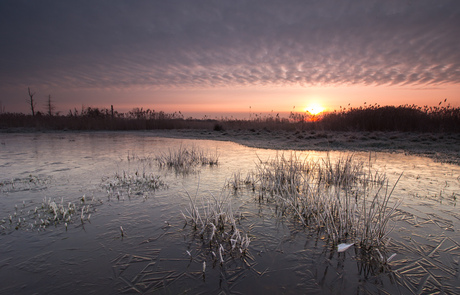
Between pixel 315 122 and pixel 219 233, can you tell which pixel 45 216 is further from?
pixel 315 122

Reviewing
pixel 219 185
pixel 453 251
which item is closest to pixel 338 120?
pixel 219 185

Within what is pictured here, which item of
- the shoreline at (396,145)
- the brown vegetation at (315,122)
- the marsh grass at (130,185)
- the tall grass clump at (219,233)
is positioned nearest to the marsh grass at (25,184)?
the marsh grass at (130,185)

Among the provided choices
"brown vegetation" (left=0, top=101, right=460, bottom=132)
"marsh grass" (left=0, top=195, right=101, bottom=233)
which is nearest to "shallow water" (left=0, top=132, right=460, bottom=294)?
"marsh grass" (left=0, top=195, right=101, bottom=233)

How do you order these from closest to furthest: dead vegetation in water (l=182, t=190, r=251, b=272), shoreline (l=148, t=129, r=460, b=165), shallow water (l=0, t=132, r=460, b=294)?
shallow water (l=0, t=132, r=460, b=294), dead vegetation in water (l=182, t=190, r=251, b=272), shoreline (l=148, t=129, r=460, b=165)

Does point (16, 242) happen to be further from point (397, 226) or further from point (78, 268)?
point (397, 226)

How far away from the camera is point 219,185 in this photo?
6.02 metres

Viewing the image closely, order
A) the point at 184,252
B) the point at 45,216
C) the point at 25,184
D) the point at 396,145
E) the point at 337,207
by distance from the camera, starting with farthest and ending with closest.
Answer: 1. the point at 396,145
2. the point at 25,184
3. the point at 45,216
4. the point at 337,207
5. the point at 184,252

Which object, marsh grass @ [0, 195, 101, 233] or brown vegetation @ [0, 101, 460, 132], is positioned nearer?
marsh grass @ [0, 195, 101, 233]

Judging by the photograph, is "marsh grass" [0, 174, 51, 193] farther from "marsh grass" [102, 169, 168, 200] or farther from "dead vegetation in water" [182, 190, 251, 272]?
"dead vegetation in water" [182, 190, 251, 272]

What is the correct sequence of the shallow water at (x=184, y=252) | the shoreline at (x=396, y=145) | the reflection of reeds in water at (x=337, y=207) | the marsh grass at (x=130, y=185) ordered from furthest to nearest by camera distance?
the shoreline at (x=396, y=145)
the marsh grass at (x=130, y=185)
the reflection of reeds in water at (x=337, y=207)
the shallow water at (x=184, y=252)

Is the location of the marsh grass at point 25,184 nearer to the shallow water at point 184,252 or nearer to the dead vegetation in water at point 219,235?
the shallow water at point 184,252

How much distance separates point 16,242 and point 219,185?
12.1 ft

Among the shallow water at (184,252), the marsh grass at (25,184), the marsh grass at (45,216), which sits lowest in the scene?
the shallow water at (184,252)

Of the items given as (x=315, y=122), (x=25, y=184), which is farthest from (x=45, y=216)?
(x=315, y=122)
